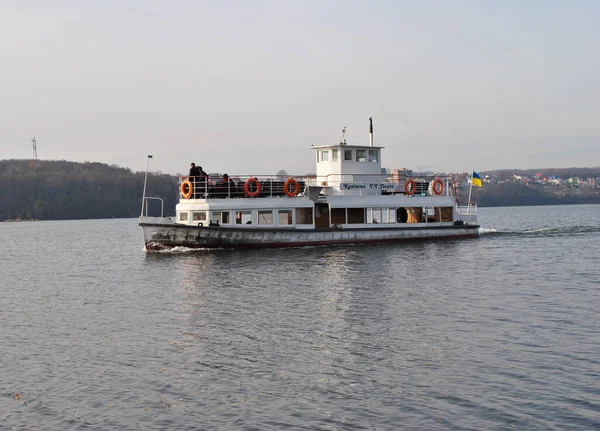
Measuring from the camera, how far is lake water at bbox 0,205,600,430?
12.5 metres

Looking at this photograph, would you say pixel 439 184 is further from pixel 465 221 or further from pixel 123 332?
pixel 123 332

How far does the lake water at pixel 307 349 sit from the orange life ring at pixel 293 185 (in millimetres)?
9557

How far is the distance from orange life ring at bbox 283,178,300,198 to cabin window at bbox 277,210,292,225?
1.01 metres

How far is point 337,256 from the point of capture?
3694 centimetres

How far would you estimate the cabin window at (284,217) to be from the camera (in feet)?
134

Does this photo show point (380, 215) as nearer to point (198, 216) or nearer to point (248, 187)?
point (248, 187)

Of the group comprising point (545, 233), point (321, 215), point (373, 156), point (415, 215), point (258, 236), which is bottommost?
point (545, 233)

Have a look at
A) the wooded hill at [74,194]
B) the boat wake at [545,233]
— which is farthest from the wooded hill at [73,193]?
the boat wake at [545,233]

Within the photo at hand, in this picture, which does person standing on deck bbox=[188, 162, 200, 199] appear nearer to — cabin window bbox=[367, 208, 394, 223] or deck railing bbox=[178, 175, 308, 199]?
deck railing bbox=[178, 175, 308, 199]

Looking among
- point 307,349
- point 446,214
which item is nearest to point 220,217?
point 446,214

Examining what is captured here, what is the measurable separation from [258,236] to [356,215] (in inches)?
260

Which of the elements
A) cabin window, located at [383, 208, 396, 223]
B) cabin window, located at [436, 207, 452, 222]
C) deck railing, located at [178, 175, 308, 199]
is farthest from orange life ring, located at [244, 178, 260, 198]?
cabin window, located at [436, 207, 452, 222]

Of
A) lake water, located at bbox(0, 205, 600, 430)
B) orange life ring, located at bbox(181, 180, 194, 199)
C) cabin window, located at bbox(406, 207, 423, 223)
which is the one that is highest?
orange life ring, located at bbox(181, 180, 194, 199)

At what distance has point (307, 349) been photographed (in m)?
16.8
